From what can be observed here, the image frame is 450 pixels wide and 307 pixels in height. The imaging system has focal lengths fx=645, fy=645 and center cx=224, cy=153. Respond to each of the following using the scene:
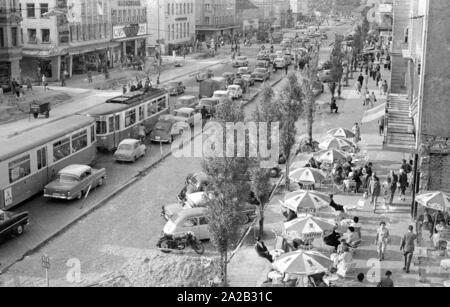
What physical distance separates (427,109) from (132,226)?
38.5 ft

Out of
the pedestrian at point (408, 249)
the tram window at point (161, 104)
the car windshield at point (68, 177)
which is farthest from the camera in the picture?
the tram window at point (161, 104)

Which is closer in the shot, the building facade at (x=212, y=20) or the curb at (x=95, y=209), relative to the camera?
the curb at (x=95, y=209)

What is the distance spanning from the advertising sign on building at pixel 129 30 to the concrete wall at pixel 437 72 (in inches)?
1953

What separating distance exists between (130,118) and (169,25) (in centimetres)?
5374

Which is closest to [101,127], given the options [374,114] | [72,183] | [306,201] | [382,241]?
[72,183]

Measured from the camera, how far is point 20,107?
148 feet

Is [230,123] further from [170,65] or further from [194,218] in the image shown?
[170,65]

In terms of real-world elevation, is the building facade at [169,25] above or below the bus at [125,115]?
above

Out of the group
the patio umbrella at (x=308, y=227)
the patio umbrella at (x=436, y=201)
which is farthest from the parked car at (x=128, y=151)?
the patio umbrella at (x=436, y=201)

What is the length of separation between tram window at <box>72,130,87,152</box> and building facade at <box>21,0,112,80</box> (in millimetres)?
27695

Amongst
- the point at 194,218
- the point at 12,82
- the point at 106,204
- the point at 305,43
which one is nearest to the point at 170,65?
the point at 12,82

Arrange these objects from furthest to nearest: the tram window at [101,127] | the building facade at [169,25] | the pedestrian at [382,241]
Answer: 1. the building facade at [169,25]
2. the tram window at [101,127]
3. the pedestrian at [382,241]

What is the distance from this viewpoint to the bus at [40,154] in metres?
23.5

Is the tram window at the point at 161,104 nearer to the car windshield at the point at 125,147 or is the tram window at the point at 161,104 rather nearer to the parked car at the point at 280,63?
the car windshield at the point at 125,147
